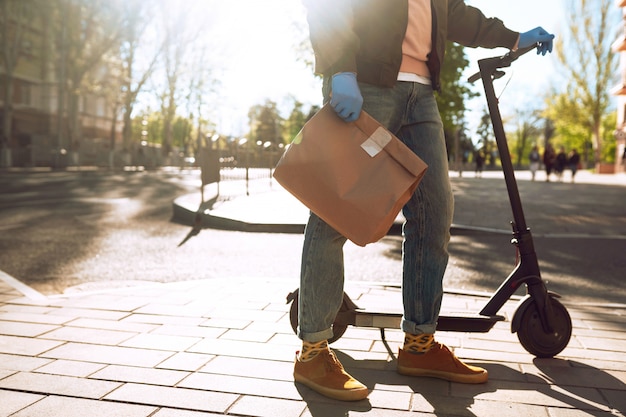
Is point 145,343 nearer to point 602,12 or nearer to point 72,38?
point 72,38

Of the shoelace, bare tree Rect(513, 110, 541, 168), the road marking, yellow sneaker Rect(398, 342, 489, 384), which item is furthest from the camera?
bare tree Rect(513, 110, 541, 168)

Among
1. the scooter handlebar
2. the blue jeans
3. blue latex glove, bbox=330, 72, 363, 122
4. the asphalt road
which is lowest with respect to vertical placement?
the asphalt road

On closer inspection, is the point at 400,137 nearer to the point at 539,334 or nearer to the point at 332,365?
the point at 332,365

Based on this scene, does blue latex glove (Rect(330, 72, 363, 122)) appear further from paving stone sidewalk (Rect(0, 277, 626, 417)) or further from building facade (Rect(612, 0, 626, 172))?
building facade (Rect(612, 0, 626, 172))

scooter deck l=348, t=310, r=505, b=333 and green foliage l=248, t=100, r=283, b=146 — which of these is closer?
scooter deck l=348, t=310, r=505, b=333

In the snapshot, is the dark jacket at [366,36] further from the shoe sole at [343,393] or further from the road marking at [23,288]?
the road marking at [23,288]

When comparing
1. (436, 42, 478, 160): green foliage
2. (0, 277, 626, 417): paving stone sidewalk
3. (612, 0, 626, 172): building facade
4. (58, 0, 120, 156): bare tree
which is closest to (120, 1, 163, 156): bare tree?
(58, 0, 120, 156): bare tree

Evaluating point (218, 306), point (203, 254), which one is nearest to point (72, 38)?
point (203, 254)

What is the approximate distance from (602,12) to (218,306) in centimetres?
5383

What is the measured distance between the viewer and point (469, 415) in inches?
90.7

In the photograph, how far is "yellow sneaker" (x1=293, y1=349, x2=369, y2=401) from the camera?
244 centimetres

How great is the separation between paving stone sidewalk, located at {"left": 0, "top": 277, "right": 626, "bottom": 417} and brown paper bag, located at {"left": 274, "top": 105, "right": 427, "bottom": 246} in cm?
69

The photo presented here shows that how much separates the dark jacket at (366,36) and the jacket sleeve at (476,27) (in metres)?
0.16

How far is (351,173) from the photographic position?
7.87 ft
